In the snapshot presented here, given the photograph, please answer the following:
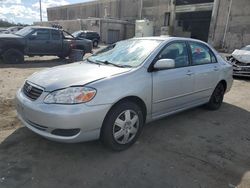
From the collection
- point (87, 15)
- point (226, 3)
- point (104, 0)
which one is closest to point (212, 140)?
point (226, 3)

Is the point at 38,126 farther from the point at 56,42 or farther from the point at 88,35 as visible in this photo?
the point at 88,35

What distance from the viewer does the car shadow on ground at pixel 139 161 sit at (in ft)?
9.01

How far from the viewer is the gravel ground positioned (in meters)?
2.75

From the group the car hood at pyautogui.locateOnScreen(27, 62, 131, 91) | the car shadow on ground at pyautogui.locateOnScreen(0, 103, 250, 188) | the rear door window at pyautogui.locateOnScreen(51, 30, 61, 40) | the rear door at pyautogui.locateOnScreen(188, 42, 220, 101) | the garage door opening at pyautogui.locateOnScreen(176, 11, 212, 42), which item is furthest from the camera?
the garage door opening at pyautogui.locateOnScreen(176, 11, 212, 42)

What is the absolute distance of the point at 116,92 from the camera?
308 cm

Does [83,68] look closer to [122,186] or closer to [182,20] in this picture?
[122,186]

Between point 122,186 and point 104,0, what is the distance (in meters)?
44.3

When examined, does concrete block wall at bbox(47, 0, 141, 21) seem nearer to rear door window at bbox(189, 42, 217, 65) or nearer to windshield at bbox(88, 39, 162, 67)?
rear door window at bbox(189, 42, 217, 65)

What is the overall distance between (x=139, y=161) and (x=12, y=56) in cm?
955

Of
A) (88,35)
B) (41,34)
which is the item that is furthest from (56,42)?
(88,35)

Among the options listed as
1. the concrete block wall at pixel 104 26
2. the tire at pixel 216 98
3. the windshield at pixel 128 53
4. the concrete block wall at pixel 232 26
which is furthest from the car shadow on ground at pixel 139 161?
the concrete block wall at pixel 104 26

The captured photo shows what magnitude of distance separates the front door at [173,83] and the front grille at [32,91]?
164cm

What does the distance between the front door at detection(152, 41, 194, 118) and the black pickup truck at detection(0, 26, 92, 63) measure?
345 inches

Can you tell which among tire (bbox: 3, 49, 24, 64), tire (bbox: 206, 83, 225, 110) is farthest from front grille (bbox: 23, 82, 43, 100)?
tire (bbox: 3, 49, 24, 64)
